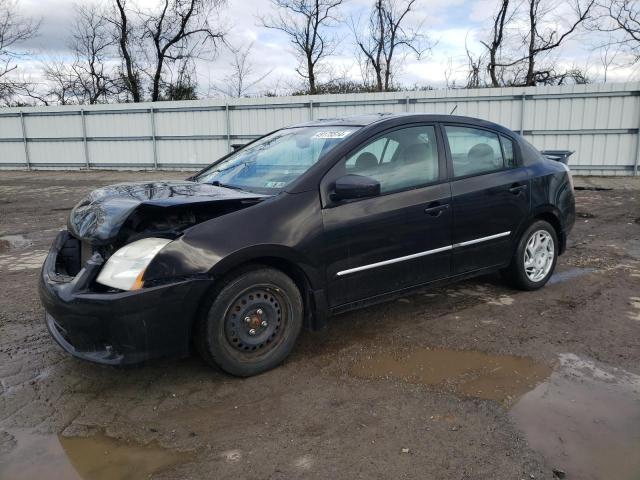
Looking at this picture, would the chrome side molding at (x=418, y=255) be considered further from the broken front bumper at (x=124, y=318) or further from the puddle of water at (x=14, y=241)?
the puddle of water at (x=14, y=241)

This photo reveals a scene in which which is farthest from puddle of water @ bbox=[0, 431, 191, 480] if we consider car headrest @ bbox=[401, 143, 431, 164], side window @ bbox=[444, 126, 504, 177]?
side window @ bbox=[444, 126, 504, 177]

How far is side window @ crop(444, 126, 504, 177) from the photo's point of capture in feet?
14.0

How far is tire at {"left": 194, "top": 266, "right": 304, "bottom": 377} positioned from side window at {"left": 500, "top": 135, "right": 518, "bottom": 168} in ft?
7.99

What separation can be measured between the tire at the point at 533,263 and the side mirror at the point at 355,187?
6.48 ft

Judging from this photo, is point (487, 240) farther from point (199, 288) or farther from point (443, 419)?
point (199, 288)

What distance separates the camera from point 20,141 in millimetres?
20266

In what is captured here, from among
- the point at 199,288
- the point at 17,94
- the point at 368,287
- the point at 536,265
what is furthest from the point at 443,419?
the point at 17,94

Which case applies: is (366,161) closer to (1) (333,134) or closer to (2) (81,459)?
(1) (333,134)

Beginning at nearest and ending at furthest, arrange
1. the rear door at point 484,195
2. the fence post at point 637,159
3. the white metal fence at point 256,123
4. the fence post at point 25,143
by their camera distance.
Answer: the rear door at point 484,195 < the fence post at point 637,159 < the white metal fence at point 256,123 < the fence post at point 25,143

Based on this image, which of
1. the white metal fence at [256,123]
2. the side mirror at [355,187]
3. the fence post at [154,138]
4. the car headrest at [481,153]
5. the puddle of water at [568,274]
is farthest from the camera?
the fence post at [154,138]

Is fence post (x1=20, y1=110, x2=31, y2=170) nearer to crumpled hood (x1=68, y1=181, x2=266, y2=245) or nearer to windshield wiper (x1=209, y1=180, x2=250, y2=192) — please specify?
crumpled hood (x1=68, y1=181, x2=266, y2=245)

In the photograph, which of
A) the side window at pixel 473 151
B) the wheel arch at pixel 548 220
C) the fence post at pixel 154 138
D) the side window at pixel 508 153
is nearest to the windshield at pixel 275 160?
the side window at pixel 473 151

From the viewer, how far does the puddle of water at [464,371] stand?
318 centimetres

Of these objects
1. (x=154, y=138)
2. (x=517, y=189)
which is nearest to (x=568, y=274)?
(x=517, y=189)
